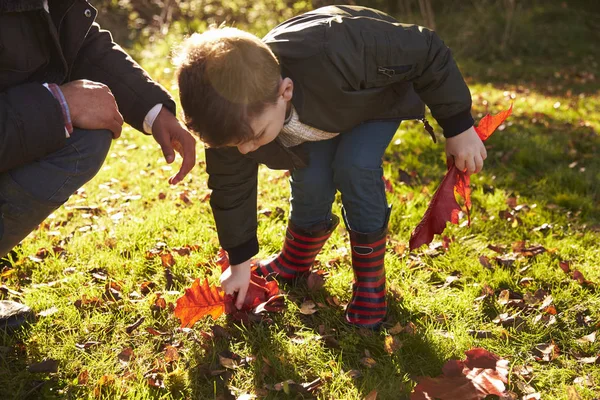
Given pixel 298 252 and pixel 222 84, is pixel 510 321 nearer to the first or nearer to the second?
pixel 298 252

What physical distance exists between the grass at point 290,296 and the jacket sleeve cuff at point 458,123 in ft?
2.50

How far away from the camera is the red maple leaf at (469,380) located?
6.51 feet

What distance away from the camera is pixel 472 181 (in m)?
3.98

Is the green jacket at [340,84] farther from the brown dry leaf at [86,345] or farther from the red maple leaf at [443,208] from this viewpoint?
the brown dry leaf at [86,345]

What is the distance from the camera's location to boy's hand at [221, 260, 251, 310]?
8.09 ft

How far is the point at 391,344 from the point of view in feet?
7.67

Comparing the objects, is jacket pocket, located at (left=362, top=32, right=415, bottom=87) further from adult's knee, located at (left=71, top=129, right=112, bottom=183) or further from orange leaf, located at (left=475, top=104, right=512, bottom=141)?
adult's knee, located at (left=71, top=129, right=112, bottom=183)

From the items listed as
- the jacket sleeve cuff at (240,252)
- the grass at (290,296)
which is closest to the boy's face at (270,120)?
the jacket sleeve cuff at (240,252)

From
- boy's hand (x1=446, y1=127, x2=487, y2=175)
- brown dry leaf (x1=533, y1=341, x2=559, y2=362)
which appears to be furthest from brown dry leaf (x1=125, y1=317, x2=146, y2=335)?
brown dry leaf (x1=533, y1=341, x2=559, y2=362)

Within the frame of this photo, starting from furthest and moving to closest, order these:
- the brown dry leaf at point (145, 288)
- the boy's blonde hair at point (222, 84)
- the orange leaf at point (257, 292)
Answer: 1. the brown dry leaf at point (145, 288)
2. the orange leaf at point (257, 292)
3. the boy's blonde hair at point (222, 84)

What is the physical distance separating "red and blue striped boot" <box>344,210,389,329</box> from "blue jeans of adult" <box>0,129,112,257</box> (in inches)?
42.9

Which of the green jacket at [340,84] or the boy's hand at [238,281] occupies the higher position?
the green jacket at [340,84]

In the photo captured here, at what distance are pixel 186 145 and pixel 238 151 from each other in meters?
0.21

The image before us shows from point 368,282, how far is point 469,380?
613 millimetres
